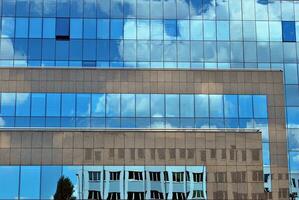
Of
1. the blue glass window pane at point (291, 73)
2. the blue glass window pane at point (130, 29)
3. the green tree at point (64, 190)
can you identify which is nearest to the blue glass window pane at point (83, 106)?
the blue glass window pane at point (130, 29)

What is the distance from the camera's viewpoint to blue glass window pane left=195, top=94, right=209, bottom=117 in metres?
58.5

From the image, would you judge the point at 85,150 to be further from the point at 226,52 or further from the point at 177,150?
the point at 226,52

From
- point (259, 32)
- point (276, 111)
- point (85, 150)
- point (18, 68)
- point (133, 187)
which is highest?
point (259, 32)

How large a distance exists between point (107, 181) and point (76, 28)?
71.8ft


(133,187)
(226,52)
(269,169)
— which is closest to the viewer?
(133,187)

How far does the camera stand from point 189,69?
5953cm

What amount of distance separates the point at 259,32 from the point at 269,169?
1518cm

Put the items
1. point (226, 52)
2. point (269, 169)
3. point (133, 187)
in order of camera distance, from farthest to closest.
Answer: point (226, 52) < point (269, 169) < point (133, 187)

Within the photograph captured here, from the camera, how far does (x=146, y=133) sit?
46156mm

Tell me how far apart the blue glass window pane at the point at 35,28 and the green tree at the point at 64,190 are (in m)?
21.4

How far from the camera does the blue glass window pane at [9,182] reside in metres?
43.9

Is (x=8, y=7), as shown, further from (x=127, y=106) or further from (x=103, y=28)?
(x=127, y=106)

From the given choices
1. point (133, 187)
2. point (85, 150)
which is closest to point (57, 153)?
point (85, 150)

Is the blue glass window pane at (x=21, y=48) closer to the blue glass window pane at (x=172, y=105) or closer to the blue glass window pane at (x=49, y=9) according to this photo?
the blue glass window pane at (x=49, y=9)
